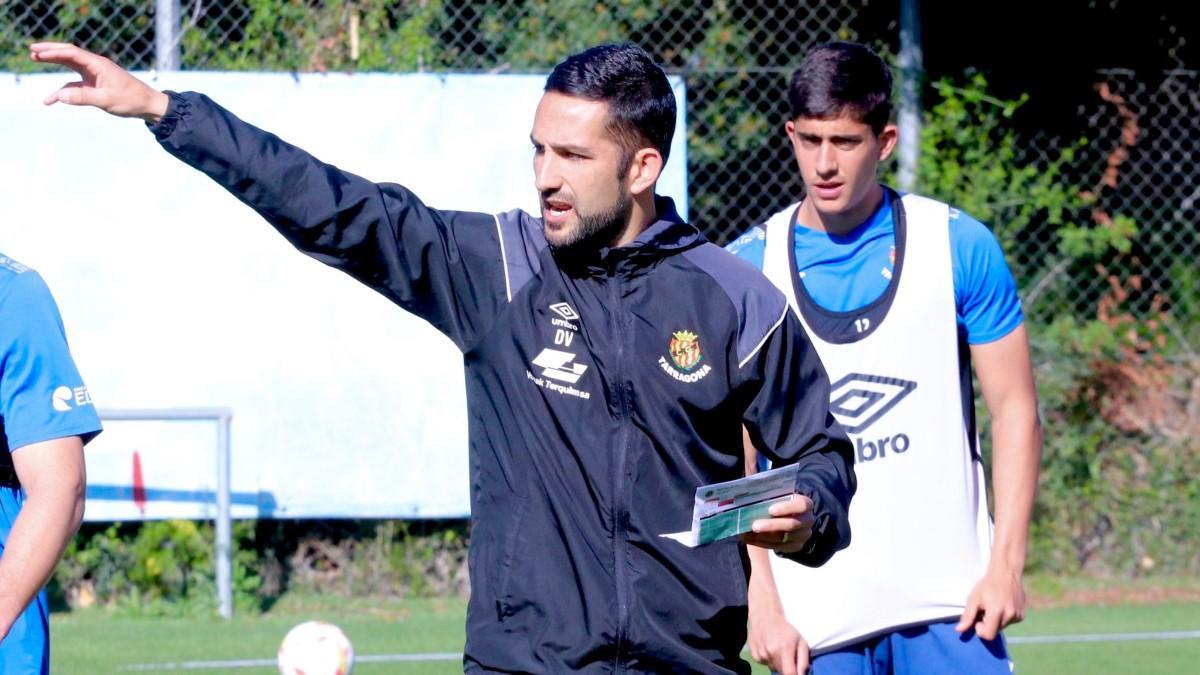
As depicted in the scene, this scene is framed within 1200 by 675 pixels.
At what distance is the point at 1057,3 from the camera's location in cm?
1005

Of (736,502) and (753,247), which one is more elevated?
(753,247)

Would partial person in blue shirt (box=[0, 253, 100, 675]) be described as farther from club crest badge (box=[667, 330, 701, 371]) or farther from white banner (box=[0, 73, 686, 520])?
white banner (box=[0, 73, 686, 520])

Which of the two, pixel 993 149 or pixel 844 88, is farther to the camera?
pixel 993 149

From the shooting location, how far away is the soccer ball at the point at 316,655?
5.64 m

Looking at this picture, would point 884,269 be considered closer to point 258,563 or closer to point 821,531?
point 821,531

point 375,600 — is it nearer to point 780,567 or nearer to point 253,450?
point 253,450

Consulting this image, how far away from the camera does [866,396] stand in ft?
13.4

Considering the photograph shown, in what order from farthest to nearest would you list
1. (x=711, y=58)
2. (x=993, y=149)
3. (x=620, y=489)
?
(x=993, y=149) → (x=711, y=58) → (x=620, y=489)

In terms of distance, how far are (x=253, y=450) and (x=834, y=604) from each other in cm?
533

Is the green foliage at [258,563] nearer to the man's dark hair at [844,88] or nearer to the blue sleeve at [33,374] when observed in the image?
the man's dark hair at [844,88]

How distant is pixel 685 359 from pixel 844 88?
1.29 metres

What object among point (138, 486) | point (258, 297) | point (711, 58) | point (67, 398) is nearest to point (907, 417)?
point (67, 398)

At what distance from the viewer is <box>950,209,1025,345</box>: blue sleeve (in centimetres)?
408

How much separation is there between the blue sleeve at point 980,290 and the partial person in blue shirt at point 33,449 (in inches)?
83.4
